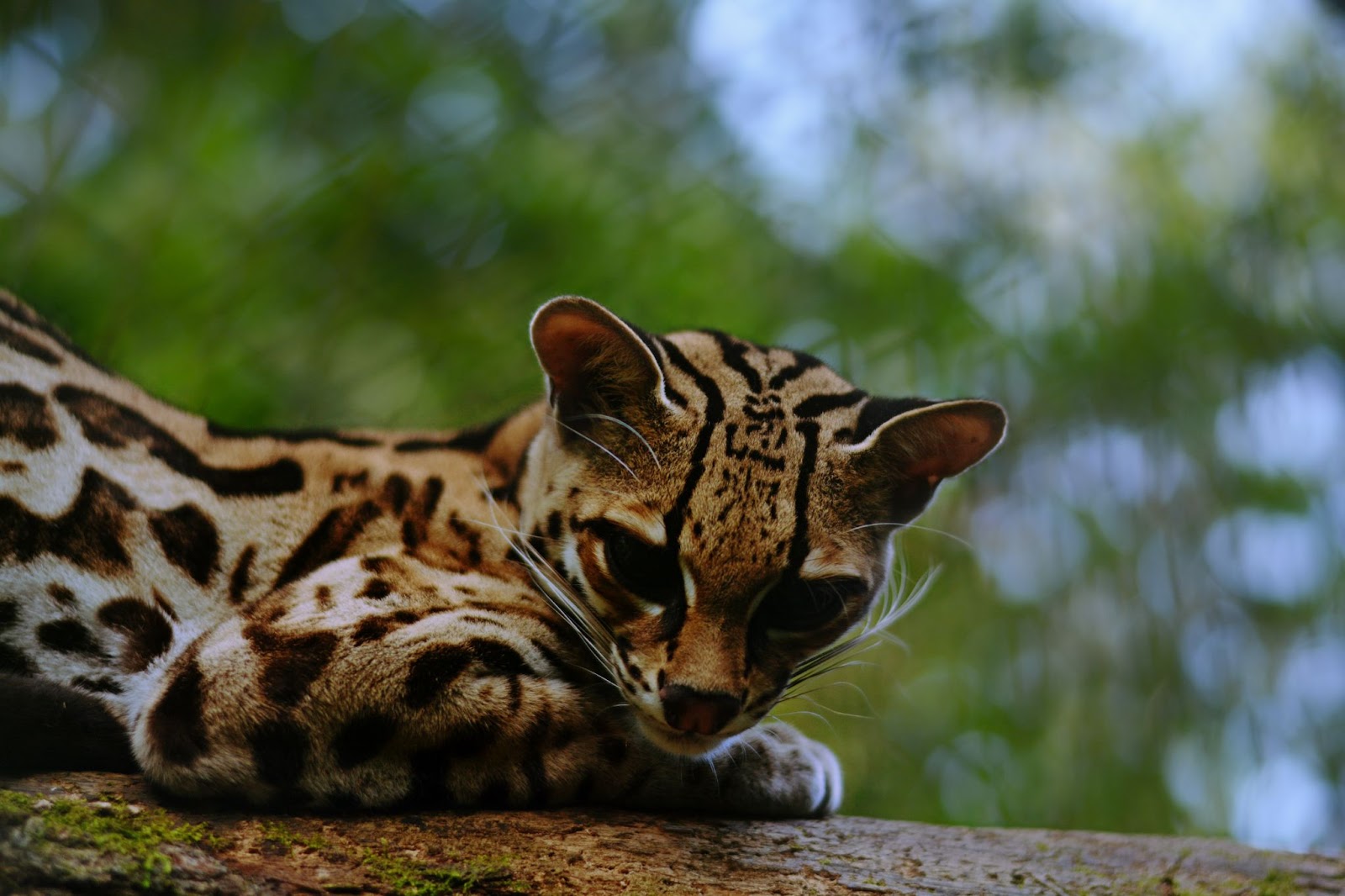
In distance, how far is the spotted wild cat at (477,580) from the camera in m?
2.29

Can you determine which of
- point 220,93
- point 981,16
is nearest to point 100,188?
point 220,93

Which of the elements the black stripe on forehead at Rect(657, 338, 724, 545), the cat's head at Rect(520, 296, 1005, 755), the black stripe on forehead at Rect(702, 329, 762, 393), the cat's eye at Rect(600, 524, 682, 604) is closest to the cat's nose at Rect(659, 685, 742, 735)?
the cat's head at Rect(520, 296, 1005, 755)

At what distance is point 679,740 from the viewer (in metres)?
2.34

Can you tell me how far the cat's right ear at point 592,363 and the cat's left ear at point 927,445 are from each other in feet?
1.74

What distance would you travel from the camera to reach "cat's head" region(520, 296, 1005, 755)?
7.75ft

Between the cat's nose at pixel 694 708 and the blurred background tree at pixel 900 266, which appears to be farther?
the blurred background tree at pixel 900 266

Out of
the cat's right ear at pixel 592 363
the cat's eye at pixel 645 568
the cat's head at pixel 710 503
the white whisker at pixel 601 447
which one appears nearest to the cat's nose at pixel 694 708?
the cat's head at pixel 710 503

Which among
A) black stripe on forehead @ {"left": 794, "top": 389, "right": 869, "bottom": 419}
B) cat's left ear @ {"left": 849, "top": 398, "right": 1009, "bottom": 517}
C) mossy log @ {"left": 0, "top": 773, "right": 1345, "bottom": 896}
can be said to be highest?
black stripe on forehead @ {"left": 794, "top": 389, "right": 869, "bottom": 419}

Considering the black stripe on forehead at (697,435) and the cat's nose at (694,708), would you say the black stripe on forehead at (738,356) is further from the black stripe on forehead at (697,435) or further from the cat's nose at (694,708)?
the cat's nose at (694,708)

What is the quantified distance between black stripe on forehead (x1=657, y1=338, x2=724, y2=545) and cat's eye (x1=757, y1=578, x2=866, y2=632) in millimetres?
269

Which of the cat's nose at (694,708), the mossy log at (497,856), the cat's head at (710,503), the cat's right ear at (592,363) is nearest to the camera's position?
the mossy log at (497,856)

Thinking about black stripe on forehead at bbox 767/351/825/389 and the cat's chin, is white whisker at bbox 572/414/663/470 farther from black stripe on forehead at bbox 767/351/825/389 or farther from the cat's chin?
the cat's chin

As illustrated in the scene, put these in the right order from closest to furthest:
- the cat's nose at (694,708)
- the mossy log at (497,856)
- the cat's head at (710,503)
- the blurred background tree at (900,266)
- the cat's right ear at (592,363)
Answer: the mossy log at (497,856) < the cat's nose at (694,708) < the cat's head at (710,503) < the cat's right ear at (592,363) < the blurred background tree at (900,266)

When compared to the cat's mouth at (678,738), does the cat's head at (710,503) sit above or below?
above
